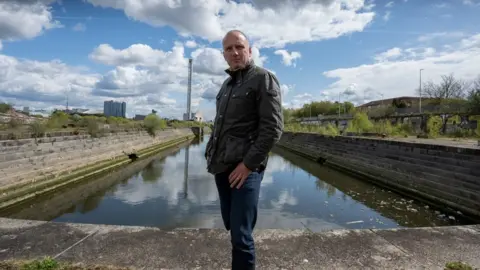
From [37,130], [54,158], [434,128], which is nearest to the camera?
[37,130]

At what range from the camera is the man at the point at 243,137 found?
167 centimetres

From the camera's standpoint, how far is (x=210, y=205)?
7.81m

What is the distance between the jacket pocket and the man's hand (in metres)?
0.06

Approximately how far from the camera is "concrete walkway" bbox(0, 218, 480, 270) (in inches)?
105

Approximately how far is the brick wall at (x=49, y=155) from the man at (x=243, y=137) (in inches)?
320

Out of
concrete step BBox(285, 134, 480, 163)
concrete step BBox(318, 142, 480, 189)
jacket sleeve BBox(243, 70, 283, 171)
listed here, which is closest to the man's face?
jacket sleeve BBox(243, 70, 283, 171)

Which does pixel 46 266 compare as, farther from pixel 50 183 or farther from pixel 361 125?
pixel 361 125

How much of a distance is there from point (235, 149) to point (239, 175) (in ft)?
0.51

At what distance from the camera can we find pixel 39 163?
9.46m

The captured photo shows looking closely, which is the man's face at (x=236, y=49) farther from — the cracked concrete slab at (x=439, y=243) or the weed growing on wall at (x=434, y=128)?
the weed growing on wall at (x=434, y=128)

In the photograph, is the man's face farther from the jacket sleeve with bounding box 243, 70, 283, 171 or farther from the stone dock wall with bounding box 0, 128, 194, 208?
the stone dock wall with bounding box 0, 128, 194, 208

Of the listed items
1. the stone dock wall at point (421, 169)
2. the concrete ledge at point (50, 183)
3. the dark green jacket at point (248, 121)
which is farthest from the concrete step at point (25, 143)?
the stone dock wall at point (421, 169)

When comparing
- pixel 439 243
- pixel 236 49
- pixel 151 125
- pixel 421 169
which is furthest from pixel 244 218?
pixel 151 125

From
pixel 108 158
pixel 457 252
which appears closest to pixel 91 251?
pixel 457 252
